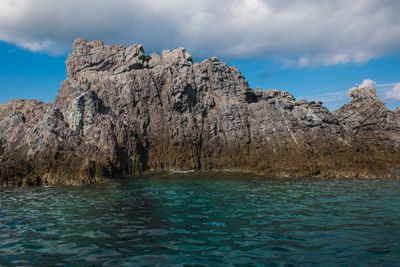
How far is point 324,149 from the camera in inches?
961

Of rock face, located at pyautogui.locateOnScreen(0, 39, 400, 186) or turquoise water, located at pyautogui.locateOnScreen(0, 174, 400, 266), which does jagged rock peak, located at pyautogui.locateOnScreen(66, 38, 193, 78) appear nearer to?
rock face, located at pyautogui.locateOnScreen(0, 39, 400, 186)

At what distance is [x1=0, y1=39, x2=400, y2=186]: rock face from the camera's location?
2222cm

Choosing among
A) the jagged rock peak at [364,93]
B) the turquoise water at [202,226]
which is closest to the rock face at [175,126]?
the jagged rock peak at [364,93]

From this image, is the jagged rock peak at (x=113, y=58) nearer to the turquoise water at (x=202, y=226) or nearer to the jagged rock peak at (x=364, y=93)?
the turquoise water at (x=202, y=226)

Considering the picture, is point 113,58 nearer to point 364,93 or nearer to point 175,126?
point 175,126

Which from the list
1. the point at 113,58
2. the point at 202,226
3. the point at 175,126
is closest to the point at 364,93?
the point at 175,126

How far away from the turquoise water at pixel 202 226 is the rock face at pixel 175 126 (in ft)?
18.7

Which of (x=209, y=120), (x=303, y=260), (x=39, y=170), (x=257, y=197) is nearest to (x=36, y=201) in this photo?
(x=39, y=170)

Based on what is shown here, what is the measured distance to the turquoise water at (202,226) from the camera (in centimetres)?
721

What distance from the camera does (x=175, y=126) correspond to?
26000 millimetres

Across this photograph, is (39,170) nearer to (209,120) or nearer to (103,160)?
(103,160)

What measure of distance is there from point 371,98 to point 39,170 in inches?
1321

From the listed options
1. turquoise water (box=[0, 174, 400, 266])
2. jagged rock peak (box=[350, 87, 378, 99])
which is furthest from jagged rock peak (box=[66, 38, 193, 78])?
jagged rock peak (box=[350, 87, 378, 99])

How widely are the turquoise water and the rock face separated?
18.7 ft
